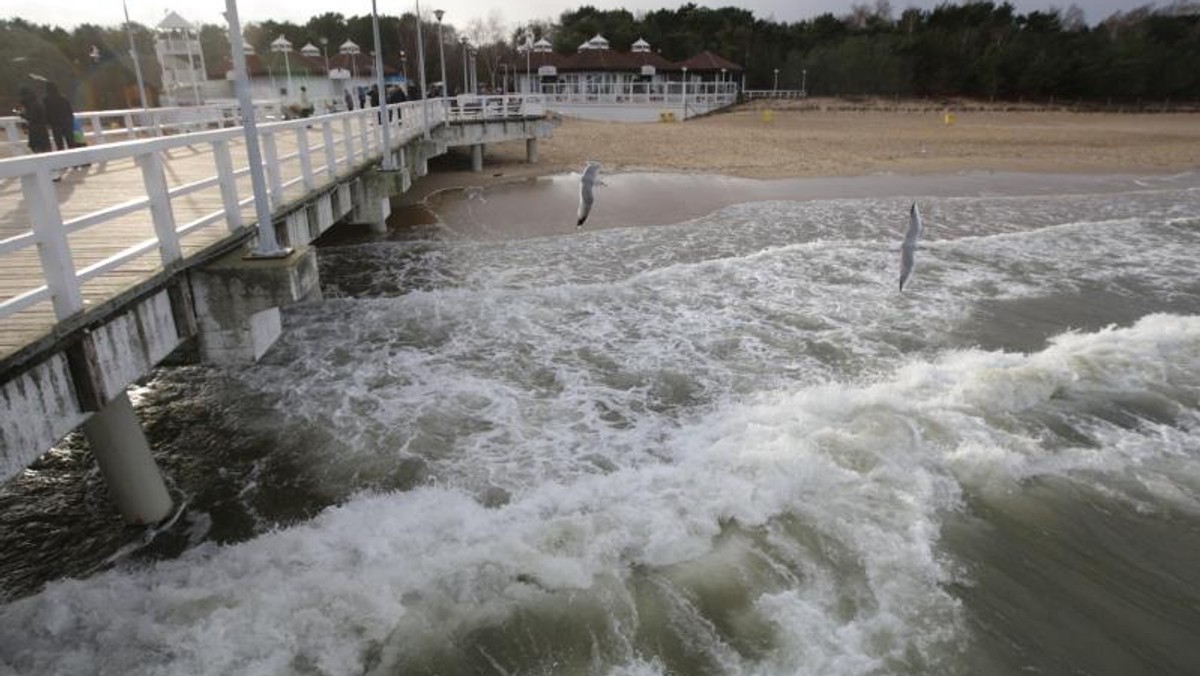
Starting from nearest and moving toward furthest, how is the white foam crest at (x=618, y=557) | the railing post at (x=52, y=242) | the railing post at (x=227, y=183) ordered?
1. the railing post at (x=52, y=242)
2. the white foam crest at (x=618, y=557)
3. the railing post at (x=227, y=183)

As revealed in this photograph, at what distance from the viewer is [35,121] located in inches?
487

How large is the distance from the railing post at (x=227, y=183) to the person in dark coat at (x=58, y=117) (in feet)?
25.3

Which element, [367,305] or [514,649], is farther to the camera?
[367,305]

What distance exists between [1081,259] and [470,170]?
23.0 metres

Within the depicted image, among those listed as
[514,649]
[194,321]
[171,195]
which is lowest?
[514,649]

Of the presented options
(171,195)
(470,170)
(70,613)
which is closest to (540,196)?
(470,170)

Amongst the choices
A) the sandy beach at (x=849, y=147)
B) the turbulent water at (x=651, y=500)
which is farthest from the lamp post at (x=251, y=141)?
the sandy beach at (x=849, y=147)

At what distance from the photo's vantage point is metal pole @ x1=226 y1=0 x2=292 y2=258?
6.17 m

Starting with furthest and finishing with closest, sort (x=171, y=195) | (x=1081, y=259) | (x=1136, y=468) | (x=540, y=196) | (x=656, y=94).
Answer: (x=656, y=94) → (x=540, y=196) → (x=1081, y=259) → (x=1136, y=468) → (x=171, y=195)

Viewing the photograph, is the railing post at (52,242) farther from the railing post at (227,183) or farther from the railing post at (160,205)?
the railing post at (227,183)

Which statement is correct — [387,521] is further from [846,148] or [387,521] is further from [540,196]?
[846,148]

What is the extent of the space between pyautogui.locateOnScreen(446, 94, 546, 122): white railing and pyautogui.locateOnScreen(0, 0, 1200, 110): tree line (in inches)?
1040

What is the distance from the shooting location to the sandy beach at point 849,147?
1230 inches

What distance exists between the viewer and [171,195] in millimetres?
6277
